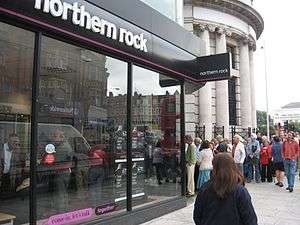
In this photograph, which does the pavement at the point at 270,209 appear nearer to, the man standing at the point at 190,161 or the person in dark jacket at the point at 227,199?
the man standing at the point at 190,161

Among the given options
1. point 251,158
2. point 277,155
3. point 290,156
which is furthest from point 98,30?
point 251,158

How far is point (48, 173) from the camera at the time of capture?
22.3ft

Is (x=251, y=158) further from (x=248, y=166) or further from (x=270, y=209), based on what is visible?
(x=270, y=209)

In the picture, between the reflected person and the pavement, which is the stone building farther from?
the reflected person

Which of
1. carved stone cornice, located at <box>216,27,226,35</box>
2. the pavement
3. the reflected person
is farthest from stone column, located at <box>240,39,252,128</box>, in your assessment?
the reflected person

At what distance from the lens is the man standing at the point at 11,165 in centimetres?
664

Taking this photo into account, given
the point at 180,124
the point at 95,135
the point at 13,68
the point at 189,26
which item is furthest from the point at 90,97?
the point at 189,26

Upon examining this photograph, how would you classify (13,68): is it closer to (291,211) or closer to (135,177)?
(135,177)

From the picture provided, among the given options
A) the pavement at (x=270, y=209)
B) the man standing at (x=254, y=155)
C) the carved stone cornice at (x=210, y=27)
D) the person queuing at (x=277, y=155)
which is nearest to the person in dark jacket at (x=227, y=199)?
the pavement at (x=270, y=209)

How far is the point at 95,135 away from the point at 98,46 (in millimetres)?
1614

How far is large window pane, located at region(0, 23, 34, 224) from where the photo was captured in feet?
21.1

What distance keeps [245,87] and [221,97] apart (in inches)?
171

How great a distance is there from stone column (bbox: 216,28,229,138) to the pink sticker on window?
23038mm

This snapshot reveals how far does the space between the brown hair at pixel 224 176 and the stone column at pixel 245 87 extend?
3043cm
